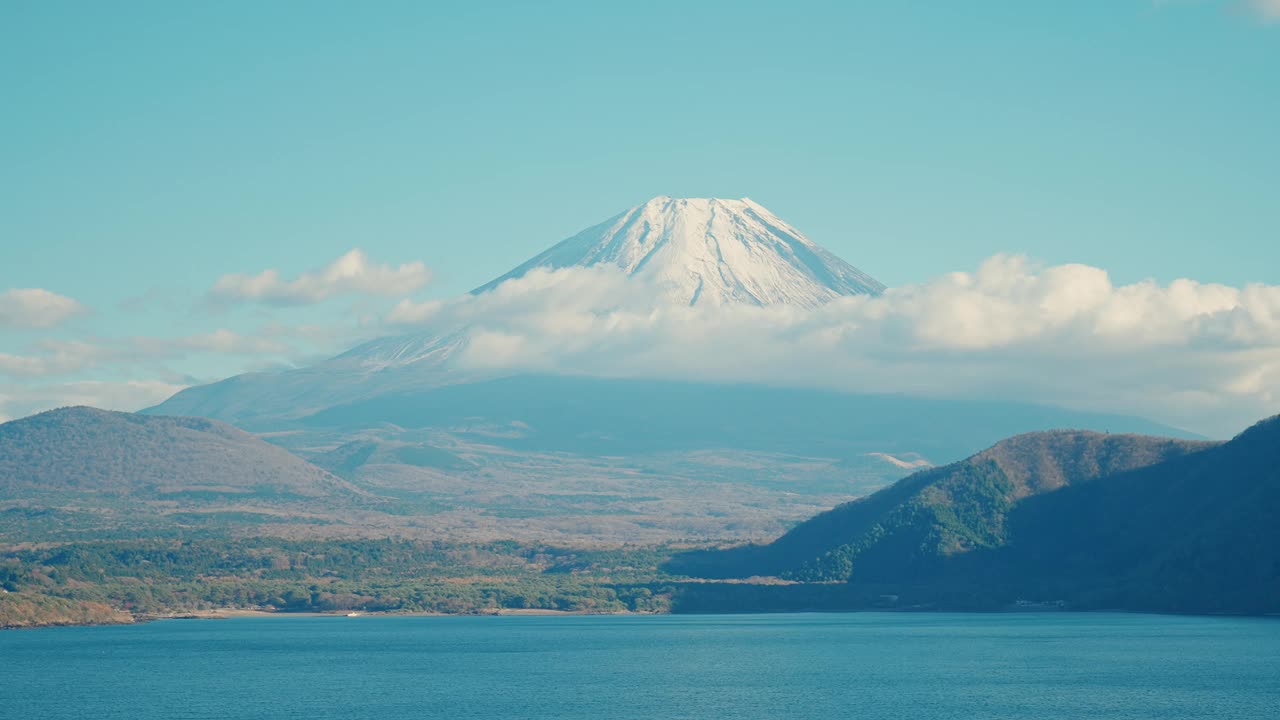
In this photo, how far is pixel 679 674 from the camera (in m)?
143

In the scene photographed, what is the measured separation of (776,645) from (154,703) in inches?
2627

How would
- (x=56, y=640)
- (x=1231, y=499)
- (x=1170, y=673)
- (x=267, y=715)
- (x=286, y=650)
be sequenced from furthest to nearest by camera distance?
(x=1231, y=499) → (x=56, y=640) → (x=286, y=650) → (x=1170, y=673) → (x=267, y=715)

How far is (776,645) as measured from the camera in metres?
173

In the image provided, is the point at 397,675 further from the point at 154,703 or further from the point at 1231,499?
the point at 1231,499

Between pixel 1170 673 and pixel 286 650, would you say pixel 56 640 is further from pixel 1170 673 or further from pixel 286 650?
pixel 1170 673

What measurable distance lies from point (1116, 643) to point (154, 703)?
8654 centimetres

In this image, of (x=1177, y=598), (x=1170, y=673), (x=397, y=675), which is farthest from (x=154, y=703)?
(x=1177, y=598)

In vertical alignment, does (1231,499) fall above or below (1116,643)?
above

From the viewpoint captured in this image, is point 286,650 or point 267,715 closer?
point 267,715

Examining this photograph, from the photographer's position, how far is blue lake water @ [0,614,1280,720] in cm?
12138

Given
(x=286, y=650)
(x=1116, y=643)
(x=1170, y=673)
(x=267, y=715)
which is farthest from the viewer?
(x=286, y=650)

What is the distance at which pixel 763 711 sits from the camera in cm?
12031

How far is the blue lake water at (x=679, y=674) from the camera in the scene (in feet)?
398

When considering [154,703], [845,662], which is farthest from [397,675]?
[845,662]
